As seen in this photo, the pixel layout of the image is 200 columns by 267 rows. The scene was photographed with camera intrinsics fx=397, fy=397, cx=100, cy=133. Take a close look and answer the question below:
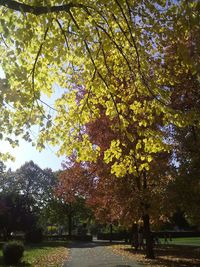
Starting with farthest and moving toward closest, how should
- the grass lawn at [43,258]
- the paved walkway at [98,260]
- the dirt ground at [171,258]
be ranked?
the grass lawn at [43,258], the paved walkway at [98,260], the dirt ground at [171,258]

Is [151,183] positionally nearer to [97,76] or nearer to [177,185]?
[177,185]

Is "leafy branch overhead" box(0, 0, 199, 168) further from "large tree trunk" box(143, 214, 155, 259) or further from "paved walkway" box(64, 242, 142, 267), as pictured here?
"large tree trunk" box(143, 214, 155, 259)

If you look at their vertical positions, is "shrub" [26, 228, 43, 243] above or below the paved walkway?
above

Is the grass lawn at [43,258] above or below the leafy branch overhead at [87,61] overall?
below

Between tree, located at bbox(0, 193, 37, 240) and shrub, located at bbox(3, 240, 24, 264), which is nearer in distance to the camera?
shrub, located at bbox(3, 240, 24, 264)

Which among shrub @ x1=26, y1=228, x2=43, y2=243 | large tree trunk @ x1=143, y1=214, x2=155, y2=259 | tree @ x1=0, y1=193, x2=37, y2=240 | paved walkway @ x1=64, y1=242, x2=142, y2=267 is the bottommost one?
paved walkway @ x1=64, y1=242, x2=142, y2=267

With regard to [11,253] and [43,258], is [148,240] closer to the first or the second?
[43,258]

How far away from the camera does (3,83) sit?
6965mm

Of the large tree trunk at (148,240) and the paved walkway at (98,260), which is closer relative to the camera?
the paved walkway at (98,260)

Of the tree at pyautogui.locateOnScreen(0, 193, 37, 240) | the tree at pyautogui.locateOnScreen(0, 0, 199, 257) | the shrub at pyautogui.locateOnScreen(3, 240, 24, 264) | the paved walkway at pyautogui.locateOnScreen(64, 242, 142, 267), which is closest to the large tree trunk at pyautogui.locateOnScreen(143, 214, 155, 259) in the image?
the paved walkway at pyautogui.locateOnScreen(64, 242, 142, 267)

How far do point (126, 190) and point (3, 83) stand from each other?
49.4ft

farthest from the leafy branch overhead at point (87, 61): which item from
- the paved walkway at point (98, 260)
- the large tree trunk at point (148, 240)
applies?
the large tree trunk at point (148, 240)

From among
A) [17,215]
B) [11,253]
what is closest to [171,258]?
[11,253]

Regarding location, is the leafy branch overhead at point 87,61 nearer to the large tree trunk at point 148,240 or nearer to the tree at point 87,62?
the tree at point 87,62
